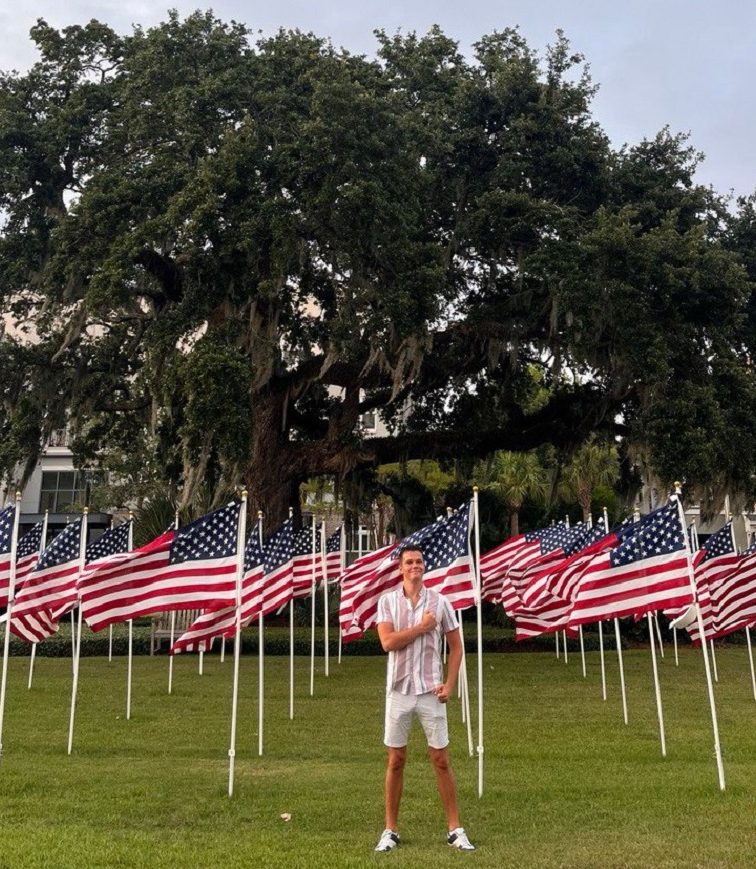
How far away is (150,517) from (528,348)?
13454mm

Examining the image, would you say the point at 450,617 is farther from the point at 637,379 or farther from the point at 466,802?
the point at 637,379

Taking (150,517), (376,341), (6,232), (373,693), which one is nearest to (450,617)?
(373,693)

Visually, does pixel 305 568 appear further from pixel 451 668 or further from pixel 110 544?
pixel 451 668

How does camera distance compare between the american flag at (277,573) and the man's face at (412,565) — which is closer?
the man's face at (412,565)

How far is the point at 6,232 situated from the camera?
22828 mm

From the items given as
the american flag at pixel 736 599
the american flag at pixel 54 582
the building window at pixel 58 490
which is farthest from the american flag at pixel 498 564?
the building window at pixel 58 490

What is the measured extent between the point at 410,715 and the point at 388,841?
31.4 inches

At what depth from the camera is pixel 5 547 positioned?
9.27 m

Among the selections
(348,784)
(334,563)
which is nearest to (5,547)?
(348,784)

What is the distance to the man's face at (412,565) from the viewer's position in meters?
6.14

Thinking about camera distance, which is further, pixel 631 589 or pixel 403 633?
pixel 631 589

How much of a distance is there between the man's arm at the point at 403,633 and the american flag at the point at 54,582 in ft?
19.7

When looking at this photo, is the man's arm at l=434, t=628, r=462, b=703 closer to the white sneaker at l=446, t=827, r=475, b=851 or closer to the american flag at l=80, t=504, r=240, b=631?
the white sneaker at l=446, t=827, r=475, b=851

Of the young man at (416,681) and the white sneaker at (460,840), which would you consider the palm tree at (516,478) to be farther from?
the white sneaker at (460,840)
